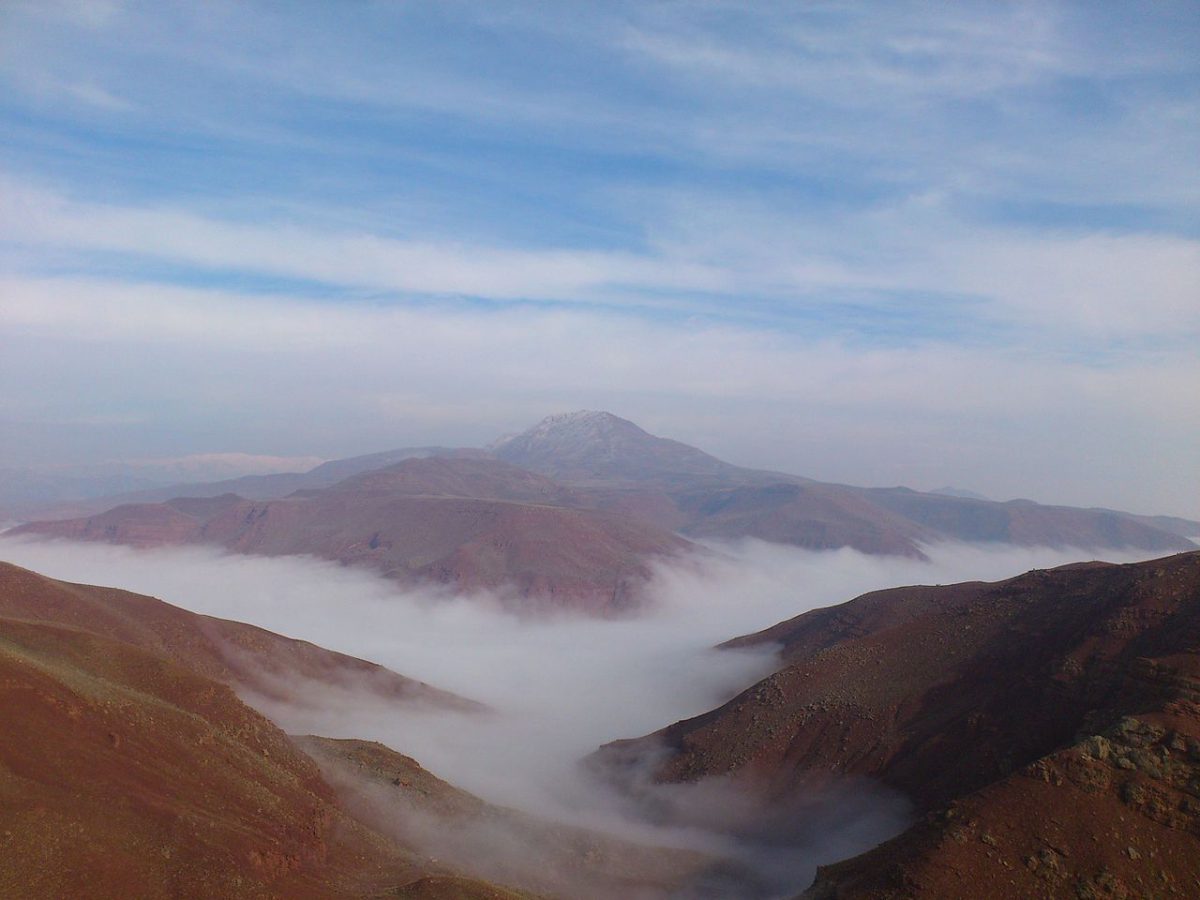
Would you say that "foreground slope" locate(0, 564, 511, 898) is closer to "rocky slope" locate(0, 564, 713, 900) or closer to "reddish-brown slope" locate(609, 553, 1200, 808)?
"rocky slope" locate(0, 564, 713, 900)

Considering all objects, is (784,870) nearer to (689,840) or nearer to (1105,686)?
(689,840)

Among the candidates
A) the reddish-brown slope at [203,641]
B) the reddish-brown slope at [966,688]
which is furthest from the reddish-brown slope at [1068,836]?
the reddish-brown slope at [203,641]

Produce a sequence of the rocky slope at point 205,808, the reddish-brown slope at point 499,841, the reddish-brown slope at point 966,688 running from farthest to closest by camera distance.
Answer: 1. the reddish-brown slope at point 499,841
2. the reddish-brown slope at point 966,688
3. the rocky slope at point 205,808

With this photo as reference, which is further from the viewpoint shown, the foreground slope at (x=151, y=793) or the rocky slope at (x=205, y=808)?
the rocky slope at (x=205, y=808)

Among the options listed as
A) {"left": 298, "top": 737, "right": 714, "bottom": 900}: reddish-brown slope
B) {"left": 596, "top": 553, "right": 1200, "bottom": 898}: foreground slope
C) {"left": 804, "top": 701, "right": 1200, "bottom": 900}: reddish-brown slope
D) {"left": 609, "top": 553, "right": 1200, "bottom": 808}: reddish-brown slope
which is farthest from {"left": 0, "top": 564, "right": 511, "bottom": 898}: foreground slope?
{"left": 609, "top": 553, "right": 1200, "bottom": 808}: reddish-brown slope

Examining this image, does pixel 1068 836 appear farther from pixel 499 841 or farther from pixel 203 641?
pixel 203 641

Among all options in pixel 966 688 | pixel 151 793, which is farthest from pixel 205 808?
pixel 966 688

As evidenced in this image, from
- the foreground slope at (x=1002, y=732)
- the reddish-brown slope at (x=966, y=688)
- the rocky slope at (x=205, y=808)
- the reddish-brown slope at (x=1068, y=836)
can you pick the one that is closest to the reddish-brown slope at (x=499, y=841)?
the rocky slope at (x=205, y=808)

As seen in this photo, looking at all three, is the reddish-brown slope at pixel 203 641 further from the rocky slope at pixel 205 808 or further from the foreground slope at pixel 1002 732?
the foreground slope at pixel 1002 732

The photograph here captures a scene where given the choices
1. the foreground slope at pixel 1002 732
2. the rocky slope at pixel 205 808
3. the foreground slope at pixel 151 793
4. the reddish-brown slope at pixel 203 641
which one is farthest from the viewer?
the reddish-brown slope at pixel 203 641

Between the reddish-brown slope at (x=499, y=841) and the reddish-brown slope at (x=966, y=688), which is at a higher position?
the reddish-brown slope at (x=966, y=688)
